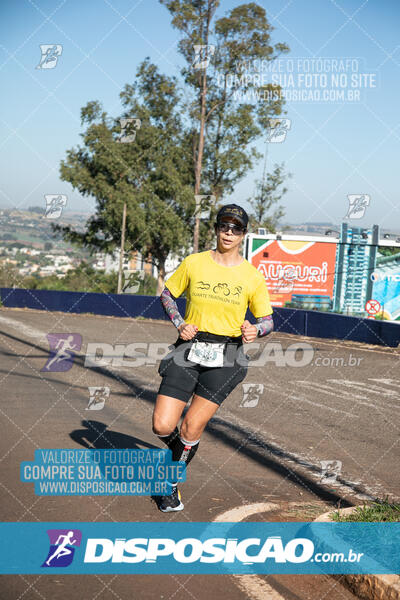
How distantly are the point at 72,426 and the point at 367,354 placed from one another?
11.8 metres

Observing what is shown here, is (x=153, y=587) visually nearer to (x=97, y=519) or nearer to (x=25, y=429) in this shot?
(x=97, y=519)

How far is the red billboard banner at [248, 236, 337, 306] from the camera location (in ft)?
106

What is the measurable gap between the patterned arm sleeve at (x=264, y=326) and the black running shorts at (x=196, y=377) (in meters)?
0.21

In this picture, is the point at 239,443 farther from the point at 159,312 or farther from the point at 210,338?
the point at 159,312

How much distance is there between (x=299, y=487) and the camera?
19.0 feet

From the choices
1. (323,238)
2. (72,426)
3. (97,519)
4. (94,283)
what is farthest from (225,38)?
(97,519)

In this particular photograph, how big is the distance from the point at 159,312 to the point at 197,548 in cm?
2582

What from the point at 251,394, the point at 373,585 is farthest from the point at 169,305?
the point at 251,394

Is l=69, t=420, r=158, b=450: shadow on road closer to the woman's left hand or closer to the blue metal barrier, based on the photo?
the woman's left hand

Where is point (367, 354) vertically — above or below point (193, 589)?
above

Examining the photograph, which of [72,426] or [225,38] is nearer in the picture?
[72,426]

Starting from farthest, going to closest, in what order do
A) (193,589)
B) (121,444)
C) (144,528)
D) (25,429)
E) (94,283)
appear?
(94,283) → (25,429) → (121,444) → (144,528) → (193,589)

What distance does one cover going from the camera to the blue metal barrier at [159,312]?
808 inches

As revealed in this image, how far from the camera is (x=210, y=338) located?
495 cm
